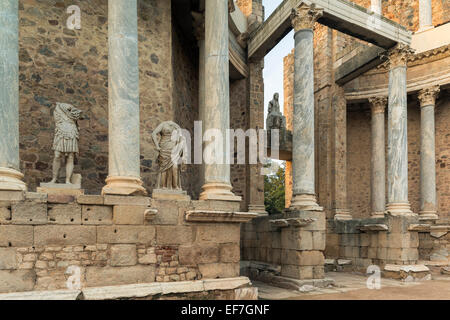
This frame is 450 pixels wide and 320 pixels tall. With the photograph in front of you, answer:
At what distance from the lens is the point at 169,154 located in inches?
302

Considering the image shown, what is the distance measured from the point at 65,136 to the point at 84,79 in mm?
3214

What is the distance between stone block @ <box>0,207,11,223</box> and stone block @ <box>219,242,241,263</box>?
3.69 m

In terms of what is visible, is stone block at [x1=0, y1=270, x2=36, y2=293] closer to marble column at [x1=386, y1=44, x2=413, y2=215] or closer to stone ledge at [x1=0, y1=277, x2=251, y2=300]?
stone ledge at [x1=0, y1=277, x2=251, y2=300]

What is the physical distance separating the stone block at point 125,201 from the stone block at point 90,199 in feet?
0.28

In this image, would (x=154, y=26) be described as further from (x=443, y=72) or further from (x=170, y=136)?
(x=443, y=72)

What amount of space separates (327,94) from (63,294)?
12785mm

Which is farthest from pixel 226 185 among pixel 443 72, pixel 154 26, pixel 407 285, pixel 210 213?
pixel 443 72

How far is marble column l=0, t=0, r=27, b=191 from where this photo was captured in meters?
6.06

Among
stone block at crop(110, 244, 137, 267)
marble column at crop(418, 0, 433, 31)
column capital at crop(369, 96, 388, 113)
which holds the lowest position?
stone block at crop(110, 244, 137, 267)

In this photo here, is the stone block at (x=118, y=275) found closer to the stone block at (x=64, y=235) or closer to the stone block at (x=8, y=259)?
the stone block at (x=64, y=235)

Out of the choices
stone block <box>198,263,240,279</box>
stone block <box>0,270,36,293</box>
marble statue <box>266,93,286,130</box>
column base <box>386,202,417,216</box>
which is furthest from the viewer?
marble statue <box>266,93,286,130</box>

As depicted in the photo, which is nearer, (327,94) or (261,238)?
(261,238)

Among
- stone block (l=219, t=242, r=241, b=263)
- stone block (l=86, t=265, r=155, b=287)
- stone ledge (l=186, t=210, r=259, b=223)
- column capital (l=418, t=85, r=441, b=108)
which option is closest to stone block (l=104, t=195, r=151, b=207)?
stone ledge (l=186, t=210, r=259, b=223)

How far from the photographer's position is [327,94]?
15.9 m
